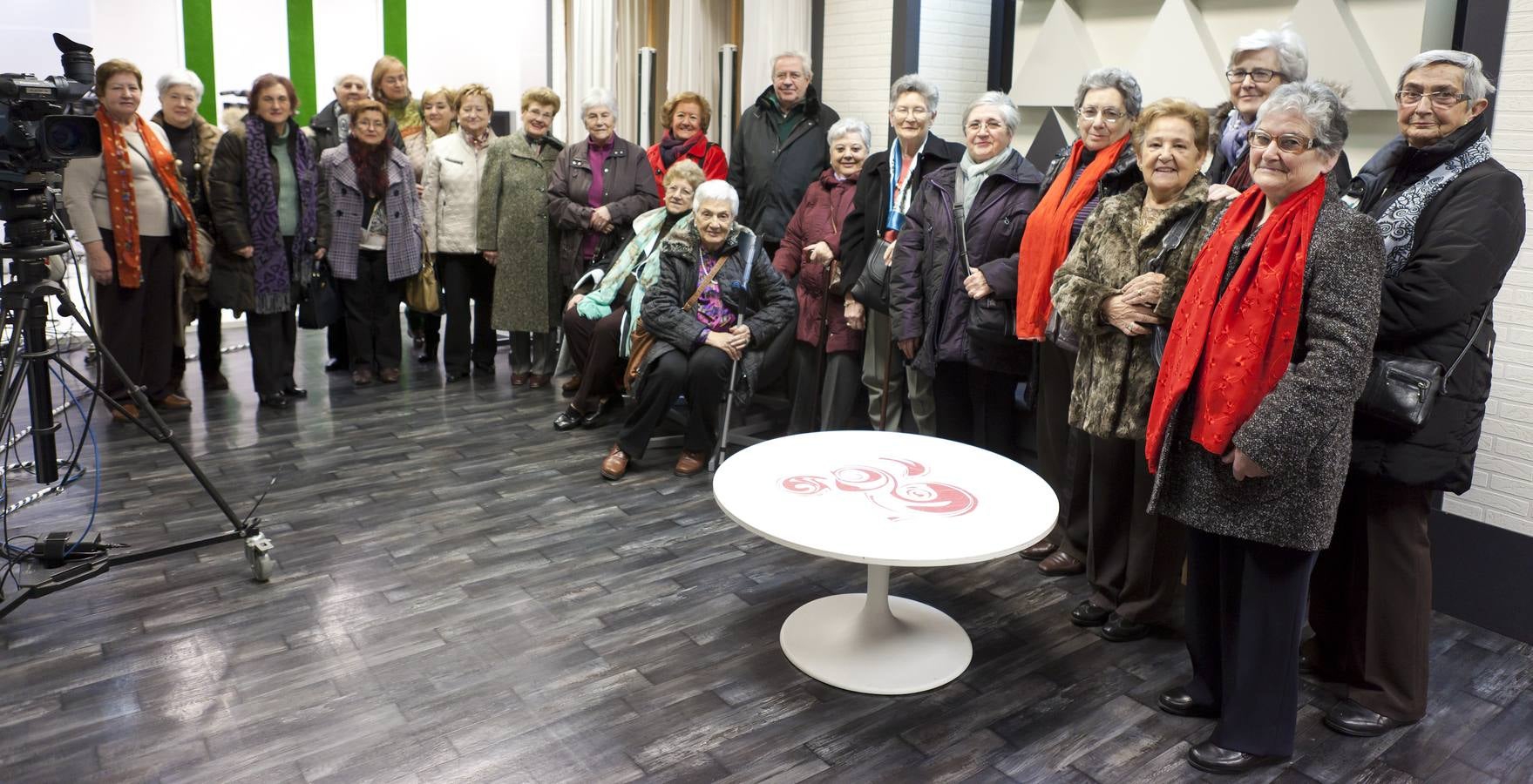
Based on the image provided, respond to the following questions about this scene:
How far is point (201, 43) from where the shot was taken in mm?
7500

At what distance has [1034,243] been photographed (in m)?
3.54

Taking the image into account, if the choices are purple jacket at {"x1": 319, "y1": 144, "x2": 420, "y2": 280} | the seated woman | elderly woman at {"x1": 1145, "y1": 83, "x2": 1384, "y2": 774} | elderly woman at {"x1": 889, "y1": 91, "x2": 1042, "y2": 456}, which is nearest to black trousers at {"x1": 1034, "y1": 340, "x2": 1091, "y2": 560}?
elderly woman at {"x1": 889, "y1": 91, "x2": 1042, "y2": 456}

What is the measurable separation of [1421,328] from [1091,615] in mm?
1235

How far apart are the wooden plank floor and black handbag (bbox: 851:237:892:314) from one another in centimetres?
102

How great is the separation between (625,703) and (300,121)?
6637 mm

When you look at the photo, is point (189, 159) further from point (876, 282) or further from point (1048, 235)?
point (1048, 235)

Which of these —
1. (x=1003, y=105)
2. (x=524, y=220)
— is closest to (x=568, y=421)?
(x=524, y=220)

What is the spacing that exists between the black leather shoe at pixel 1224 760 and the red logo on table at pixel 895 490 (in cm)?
77

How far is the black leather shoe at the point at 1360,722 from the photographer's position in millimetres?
2680

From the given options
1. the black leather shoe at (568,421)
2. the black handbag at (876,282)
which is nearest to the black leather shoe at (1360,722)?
the black handbag at (876,282)

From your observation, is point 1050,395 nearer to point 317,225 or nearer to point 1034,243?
point 1034,243

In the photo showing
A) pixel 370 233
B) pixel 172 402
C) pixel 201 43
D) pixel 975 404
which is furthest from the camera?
pixel 201 43

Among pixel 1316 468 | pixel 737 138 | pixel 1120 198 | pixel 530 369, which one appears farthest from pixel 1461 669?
pixel 530 369

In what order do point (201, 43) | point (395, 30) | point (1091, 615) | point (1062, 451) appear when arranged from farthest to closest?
point (395, 30) < point (201, 43) < point (1062, 451) < point (1091, 615)
